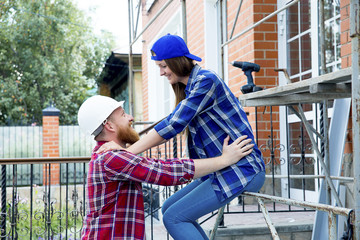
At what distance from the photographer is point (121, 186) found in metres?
2.28

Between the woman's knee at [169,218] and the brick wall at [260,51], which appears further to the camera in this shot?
the brick wall at [260,51]

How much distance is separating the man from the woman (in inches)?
Result: 2.7

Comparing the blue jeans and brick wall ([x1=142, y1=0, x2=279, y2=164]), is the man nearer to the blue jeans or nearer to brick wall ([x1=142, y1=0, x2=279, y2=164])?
the blue jeans

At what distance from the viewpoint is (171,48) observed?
2279 millimetres

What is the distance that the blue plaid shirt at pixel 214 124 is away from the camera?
221cm

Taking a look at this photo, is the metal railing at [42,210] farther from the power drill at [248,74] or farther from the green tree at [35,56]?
the green tree at [35,56]

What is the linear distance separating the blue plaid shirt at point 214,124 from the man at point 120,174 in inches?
2.7

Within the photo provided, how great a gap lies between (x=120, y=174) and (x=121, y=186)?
12 cm

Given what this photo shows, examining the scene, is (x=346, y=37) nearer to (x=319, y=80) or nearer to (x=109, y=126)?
(x=319, y=80)

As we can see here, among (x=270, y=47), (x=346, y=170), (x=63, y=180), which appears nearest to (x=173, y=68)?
(x=346, y=170)

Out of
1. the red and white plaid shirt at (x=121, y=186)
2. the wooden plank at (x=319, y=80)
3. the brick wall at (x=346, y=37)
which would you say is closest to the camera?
the wooden plank at (x=319, y=80)

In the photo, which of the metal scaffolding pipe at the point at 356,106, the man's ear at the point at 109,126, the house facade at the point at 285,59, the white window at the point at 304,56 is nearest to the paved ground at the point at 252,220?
the house facade at the point at 285,59

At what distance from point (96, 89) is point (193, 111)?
2551cm

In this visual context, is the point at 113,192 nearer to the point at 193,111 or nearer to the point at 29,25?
the point at 193,111
